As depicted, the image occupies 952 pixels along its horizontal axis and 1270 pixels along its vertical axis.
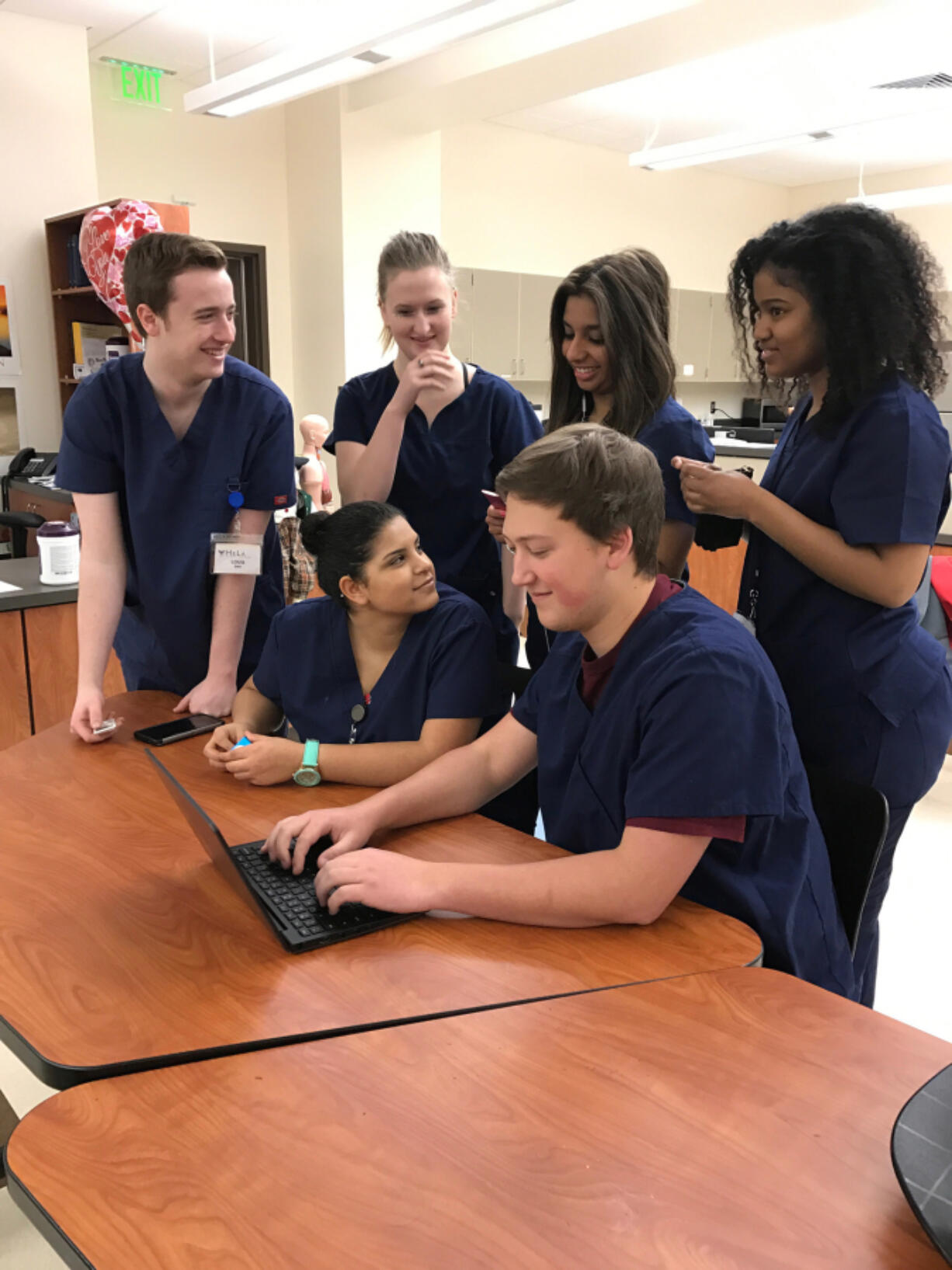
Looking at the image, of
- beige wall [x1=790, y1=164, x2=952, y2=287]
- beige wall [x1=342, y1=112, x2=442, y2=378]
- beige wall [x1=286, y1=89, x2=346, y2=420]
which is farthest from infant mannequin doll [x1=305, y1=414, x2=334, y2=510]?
beige wall [x1=790, y1=164, x2=952, y2=287]

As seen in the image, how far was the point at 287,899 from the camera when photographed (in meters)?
1.13

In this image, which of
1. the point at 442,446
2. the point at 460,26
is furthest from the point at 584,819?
the point at 460,26

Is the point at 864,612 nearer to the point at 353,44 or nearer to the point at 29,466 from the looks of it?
the point at 353,44

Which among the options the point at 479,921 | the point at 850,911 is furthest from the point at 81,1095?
the point at 850,911

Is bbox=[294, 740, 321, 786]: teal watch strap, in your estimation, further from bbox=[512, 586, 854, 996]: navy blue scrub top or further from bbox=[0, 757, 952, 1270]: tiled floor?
bbox=[0, 757, 952, 1270]: tiled floor

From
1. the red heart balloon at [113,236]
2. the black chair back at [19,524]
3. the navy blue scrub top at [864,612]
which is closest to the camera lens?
the navy blue scrub top at [864,612]

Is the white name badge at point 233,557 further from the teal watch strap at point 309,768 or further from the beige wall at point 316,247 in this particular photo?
the beige wall at point 316,247

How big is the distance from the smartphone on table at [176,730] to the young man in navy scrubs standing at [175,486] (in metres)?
0.05

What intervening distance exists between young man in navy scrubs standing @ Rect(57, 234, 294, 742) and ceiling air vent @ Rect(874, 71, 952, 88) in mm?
5310

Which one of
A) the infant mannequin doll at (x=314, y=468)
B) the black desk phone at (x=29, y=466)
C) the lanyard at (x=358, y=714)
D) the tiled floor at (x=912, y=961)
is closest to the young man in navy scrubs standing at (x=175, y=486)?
the lanyard at (x=358, y=714)

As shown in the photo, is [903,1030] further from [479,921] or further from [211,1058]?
[211,1058]

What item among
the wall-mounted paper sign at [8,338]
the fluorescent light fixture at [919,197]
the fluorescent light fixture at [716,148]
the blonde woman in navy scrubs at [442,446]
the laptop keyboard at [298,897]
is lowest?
the laptop keyboard at [298,897]

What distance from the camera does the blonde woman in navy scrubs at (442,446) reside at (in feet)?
6.22

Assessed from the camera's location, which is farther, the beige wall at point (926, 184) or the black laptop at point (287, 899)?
the beige wall at point (926, 184)
